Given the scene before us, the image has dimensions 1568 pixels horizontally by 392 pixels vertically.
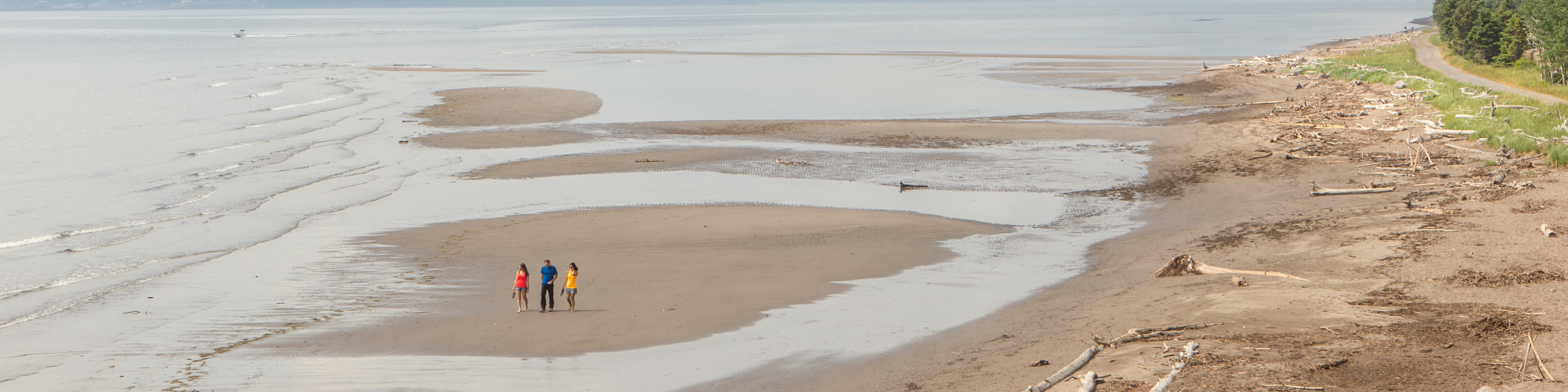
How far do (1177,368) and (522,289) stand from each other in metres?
10.1

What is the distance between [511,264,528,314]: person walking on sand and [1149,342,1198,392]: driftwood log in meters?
9.63

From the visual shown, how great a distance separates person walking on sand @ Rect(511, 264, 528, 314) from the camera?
53.7 feet

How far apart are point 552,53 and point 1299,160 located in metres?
86.1

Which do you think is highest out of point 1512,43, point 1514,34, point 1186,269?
point 1514,34

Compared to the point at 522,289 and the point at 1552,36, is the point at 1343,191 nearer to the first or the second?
the point at 522,289

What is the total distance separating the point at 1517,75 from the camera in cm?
4856

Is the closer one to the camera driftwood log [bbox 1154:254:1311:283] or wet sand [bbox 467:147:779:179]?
driftwood log [bbox 1154:254:1311:283]

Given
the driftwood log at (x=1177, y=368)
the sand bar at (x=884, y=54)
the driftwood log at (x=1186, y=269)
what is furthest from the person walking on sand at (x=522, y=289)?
the sand bar at (x=884, y=54)

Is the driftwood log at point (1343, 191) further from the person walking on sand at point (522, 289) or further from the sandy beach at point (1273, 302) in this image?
the person walking on sand at point (522, 289)

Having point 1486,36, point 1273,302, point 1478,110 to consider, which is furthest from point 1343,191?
point 1486,36

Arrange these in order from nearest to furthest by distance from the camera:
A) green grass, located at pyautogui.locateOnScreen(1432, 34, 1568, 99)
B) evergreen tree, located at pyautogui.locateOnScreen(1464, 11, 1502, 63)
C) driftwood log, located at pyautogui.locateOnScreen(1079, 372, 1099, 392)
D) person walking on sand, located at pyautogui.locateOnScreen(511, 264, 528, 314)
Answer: driftwood log, located at pyautogui.locateOnScreen(1079, 372, 1099, 392)
person walking on sand, located at pyautogui.locateOnScreen(511, 264, 528, 314)
green grass, located at pyautogui.locateOnScreen(1432, 34, 1568, 99)
evergreen tree, located at pyautogui.locateOnScreen(1464, 11, 1502, 63)

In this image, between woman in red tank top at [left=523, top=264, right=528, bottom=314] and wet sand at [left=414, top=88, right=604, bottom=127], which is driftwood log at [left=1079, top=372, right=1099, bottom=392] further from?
wet sand at [left=414, top=88, right=604, bottom=127]

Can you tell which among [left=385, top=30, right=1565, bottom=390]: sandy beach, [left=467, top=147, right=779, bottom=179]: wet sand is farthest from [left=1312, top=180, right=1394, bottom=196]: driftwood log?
[left=467, top=147, right=779, bottom=179]: wet sand

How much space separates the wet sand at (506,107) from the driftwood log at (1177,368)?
37.2 metres
